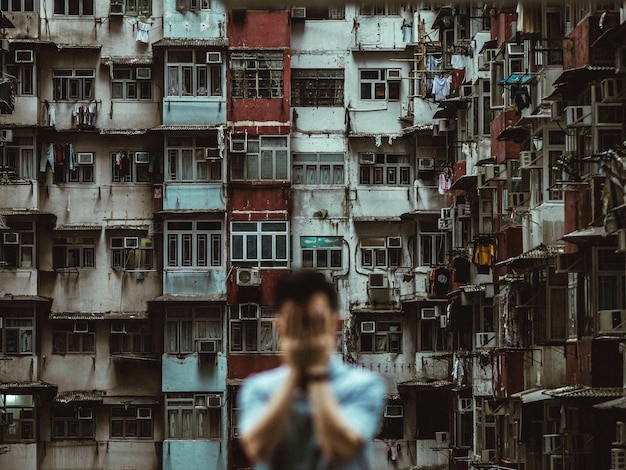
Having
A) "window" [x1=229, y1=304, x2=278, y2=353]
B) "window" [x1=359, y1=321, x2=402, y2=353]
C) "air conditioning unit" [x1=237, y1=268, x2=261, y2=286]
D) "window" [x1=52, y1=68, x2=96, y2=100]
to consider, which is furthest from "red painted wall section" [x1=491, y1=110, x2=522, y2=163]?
"window" [x1=52, y1=68, x2=96, y2=100]

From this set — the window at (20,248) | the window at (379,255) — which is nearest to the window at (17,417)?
the window at (20,248)

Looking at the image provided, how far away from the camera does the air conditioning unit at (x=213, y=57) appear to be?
35375mm

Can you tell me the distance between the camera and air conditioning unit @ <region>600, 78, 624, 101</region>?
2233 centimetres

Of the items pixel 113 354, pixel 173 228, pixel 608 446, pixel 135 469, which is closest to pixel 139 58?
pixel 173 228

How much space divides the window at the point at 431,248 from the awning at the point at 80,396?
7270 millimetres

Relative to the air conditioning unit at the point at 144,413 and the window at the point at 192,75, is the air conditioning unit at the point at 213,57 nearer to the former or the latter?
the window at the point at 192,75

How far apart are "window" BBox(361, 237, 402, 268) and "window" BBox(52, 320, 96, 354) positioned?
5.93 metres

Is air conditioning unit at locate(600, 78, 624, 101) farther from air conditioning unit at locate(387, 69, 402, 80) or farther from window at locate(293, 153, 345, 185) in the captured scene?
window at locate(293, 153, 345, 185)

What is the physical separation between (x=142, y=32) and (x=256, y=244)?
5054mm

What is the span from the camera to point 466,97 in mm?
31531

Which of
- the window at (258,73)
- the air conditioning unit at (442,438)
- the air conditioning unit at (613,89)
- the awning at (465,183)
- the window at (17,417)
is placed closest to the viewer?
the air conditioning unit at (613,89)

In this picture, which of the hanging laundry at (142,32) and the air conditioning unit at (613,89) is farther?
the hanging laundry at (142,32)

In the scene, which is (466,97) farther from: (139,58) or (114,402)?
(114,402)

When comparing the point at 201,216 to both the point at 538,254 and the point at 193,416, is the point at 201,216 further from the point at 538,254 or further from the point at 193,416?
the point at 538,254
